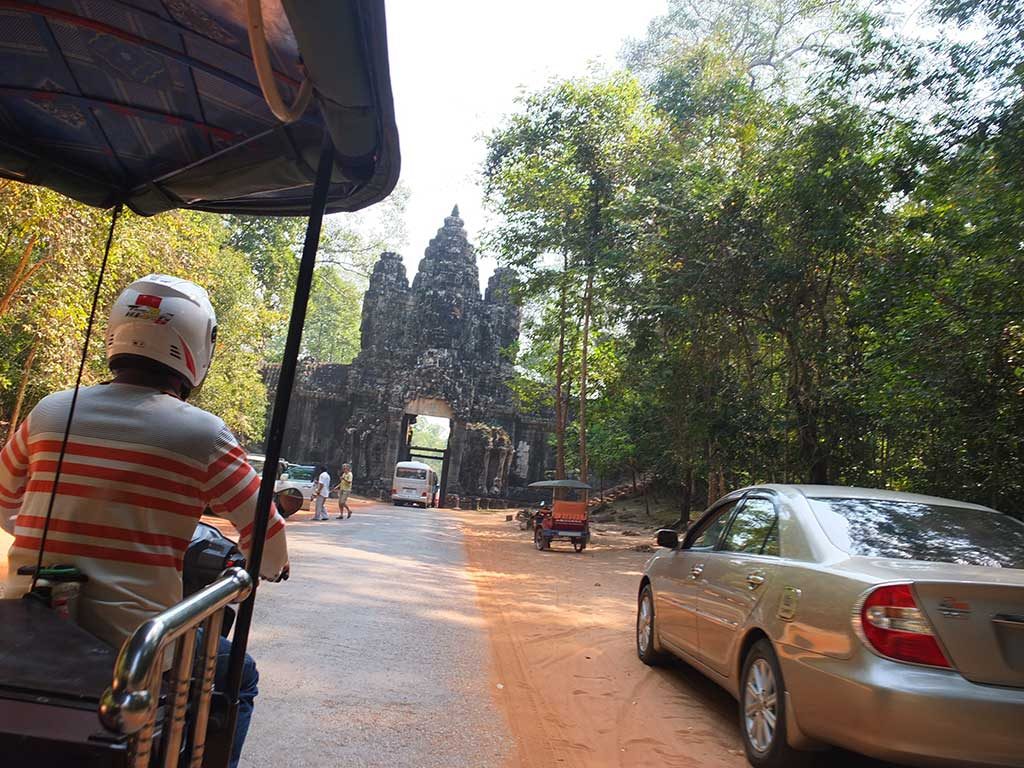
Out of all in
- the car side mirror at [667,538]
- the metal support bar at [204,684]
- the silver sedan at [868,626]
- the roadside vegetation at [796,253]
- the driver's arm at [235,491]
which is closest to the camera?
the metal support bar at [204,684]

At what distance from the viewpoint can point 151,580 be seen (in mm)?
1969

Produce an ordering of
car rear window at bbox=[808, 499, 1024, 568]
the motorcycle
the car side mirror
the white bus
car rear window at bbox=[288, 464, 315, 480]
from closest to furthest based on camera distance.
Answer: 1. the motorcycle
2. car rear window at bbox=[808, 499, 1024, 568]
3. the car side mirror
4. car rear window at bbox=[288, 464, 315, 480]
5. the white bus

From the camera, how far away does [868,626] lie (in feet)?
11.2

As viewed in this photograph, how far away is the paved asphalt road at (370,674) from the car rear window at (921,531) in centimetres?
213

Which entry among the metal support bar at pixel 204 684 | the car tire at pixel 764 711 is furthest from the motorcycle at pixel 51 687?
the car tire at pixel 764 711

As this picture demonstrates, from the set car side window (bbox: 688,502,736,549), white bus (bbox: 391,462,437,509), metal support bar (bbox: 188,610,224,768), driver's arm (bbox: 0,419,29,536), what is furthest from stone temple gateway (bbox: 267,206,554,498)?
metal support bar (bbox: 188,610,224,768)

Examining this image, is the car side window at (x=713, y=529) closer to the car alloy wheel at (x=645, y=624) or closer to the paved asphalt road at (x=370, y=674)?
the car alloy wheel at (x=645, y=624)

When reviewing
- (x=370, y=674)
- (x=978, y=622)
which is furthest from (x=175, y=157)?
(x=978, y=622)

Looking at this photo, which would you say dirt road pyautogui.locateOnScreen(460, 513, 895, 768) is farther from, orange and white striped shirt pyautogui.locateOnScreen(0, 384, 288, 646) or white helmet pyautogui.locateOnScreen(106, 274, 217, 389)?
white helmet pyautogui.locateOnScreen(106, 274, 217, 389)

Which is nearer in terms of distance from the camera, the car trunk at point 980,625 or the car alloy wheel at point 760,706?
the car trunk at point 980,625

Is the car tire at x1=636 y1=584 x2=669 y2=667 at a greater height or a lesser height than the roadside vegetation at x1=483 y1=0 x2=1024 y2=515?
lesser

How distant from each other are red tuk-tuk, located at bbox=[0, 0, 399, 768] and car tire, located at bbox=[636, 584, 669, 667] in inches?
171

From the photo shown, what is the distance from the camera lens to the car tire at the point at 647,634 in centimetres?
644

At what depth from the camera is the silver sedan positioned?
10.5ft
